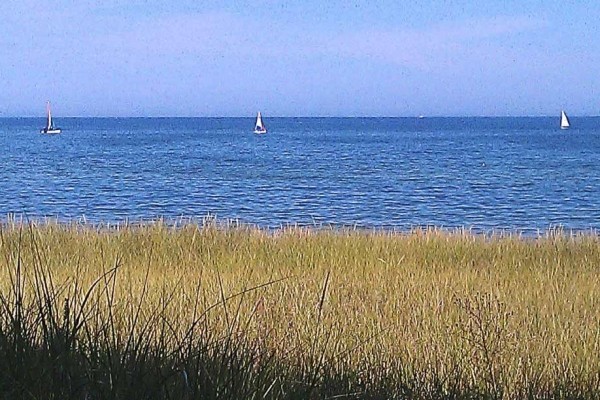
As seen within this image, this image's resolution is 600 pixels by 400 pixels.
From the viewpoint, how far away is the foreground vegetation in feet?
10.0

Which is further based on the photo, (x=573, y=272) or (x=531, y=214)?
(x=531, y=214)

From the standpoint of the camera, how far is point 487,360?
475 cm

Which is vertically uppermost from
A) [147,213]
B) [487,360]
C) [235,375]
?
[235,375]

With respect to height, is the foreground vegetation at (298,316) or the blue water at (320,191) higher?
the foreground vegetation at (298,316)

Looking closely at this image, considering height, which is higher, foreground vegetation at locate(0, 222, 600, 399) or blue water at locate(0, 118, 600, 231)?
foreground vegetation at locate(0, 222, 600, 399)

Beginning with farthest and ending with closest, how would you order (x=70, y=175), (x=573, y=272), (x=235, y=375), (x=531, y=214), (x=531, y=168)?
(x=531, y=168) → (x=70, y=175) → (x=531, y=214) → (x=573, y=272) → (x=235, y=375)

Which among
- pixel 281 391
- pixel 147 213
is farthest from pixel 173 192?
pixel 281 391

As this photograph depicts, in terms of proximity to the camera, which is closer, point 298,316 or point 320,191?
point 298,316

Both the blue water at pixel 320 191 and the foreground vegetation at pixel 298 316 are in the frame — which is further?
the blue water at pixel 320 191

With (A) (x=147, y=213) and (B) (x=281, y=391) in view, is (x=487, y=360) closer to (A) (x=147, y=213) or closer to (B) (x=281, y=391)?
(B) (x=281, y=391)

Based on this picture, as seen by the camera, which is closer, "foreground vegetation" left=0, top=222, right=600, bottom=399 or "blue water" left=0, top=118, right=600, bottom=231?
"foreground vegetation" left=0, top=222, right=600, bottom=399

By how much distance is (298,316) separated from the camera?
234 inches

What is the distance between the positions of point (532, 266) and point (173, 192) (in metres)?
23.4

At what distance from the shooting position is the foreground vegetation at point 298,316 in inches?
120
